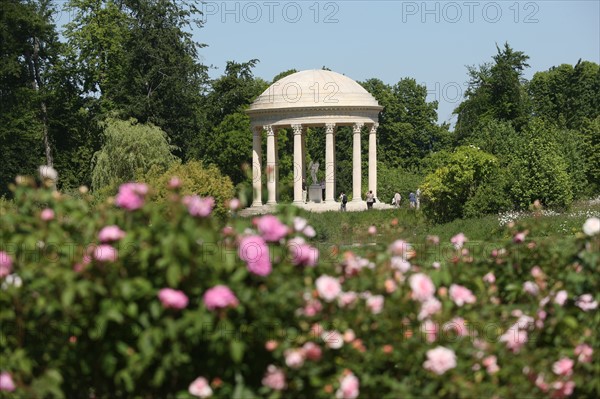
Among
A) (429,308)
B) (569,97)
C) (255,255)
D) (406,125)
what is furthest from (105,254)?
(569,97)

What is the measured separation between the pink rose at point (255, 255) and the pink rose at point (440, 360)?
149cm

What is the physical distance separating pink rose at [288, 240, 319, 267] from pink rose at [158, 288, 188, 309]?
1288mm

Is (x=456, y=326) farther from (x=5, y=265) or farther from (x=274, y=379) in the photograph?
(x=5, y=265)

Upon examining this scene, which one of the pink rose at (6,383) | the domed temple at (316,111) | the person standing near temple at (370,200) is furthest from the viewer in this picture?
the domed temple at (316,111)

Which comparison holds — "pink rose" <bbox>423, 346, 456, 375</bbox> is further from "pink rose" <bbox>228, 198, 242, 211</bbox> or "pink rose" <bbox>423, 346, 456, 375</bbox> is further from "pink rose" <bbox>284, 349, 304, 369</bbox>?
"pink rose" <bbox>228, 198, 242, 211</bbox>

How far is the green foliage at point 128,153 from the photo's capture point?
63656mm

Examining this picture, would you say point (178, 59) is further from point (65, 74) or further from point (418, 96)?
point (418, 96)

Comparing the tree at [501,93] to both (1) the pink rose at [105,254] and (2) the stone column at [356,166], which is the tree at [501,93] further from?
(1) the pink rose at [105,254]

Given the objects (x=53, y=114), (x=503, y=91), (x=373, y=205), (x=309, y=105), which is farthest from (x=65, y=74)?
(x=503, y=91)

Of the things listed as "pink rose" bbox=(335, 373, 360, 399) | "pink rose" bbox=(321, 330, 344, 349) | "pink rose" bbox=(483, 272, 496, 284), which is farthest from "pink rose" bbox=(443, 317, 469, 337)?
"pink rose" bbox=(483, 272, 496, 284)

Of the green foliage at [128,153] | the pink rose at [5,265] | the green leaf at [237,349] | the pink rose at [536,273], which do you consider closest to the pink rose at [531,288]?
the pink rose at [536,273]

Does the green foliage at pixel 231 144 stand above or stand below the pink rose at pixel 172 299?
above

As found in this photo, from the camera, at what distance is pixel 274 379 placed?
8766 millimetres

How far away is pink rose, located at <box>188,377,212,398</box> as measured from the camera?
856 cm
